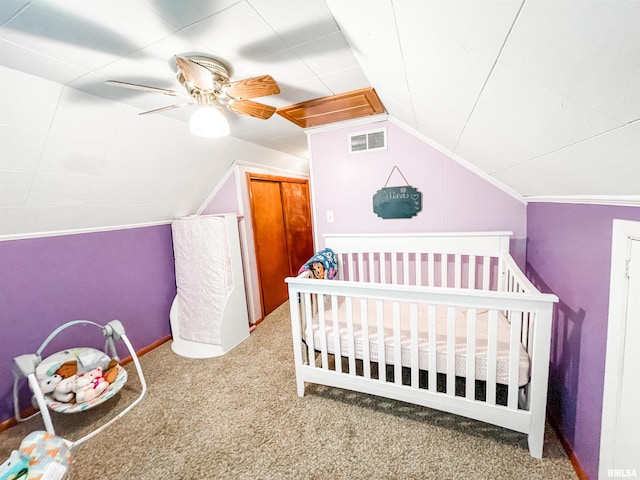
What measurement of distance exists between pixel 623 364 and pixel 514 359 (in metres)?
0.38

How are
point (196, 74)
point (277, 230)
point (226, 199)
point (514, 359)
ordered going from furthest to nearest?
point (277, 230), point (226, 199), point (514, 359), point (196, 74)

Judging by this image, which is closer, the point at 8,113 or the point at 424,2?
the point at 424,2

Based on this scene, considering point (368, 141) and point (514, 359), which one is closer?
point (514, 359)

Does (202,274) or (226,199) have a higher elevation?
(226,199)

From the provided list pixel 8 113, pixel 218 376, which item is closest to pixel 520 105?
pixel 8 113

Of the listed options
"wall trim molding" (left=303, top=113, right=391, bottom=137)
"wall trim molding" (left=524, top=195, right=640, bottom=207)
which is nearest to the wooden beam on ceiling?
"wall trim molding" (left=303, top=113, right=391, bottom=137)

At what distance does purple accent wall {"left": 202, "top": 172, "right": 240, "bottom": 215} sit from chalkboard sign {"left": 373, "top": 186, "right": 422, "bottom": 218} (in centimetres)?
151

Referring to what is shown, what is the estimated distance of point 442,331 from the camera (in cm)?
166

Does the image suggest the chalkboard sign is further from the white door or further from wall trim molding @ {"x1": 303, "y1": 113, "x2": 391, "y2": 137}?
the white door

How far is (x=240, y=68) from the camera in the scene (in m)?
1.43

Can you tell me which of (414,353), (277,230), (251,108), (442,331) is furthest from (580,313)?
(277,230)

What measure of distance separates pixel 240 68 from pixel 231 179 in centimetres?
155

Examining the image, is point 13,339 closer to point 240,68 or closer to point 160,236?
point 160,236

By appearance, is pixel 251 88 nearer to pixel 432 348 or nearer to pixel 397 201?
pixel 397 201
